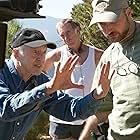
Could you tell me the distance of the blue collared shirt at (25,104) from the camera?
2867 mm

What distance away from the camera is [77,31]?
4.56m

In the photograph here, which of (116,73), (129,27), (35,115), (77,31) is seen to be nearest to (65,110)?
(35,115)

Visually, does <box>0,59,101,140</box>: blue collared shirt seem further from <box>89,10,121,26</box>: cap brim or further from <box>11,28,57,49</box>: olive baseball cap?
<box>89,10,121,26</box>: cap brim

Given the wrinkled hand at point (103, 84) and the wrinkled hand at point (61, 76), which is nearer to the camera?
the wrinkled hand at point (61, 76)

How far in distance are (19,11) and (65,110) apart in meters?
1.06

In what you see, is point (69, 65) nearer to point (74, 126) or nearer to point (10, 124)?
point (10, 124)

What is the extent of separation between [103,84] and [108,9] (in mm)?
556

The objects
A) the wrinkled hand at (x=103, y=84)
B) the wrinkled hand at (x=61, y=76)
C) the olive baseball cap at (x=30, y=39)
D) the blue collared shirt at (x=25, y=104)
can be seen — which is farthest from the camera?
the olive baseball cap at (x=30, y=39)

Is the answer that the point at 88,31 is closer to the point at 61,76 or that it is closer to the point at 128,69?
the point at 128,69

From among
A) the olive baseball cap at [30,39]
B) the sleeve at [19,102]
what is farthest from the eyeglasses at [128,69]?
the sleeve at [19,102]

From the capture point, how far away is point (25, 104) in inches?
112

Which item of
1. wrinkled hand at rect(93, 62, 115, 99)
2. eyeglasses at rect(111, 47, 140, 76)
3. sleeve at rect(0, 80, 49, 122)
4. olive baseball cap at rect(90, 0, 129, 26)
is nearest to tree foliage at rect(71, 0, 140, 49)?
olive baseball cap at rect(90, 0, 129, 26)

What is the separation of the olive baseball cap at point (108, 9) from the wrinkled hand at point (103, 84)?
0.33 meters

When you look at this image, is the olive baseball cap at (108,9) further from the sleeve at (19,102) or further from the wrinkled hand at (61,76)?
the sleeve at (19,102)
